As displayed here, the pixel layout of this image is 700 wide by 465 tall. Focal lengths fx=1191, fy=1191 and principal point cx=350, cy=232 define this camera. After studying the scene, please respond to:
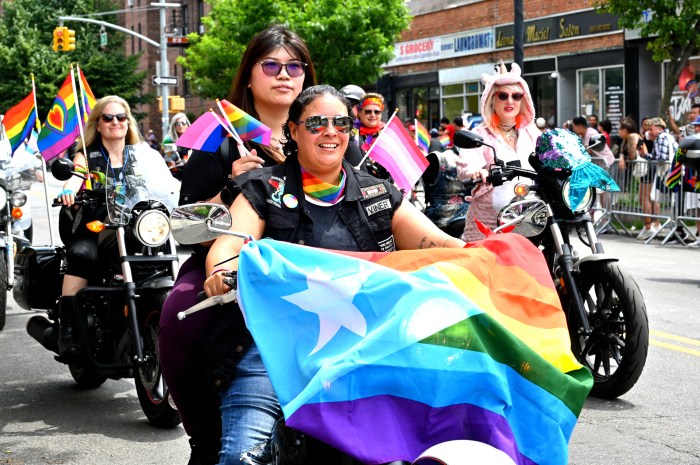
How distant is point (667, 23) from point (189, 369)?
1998 cm

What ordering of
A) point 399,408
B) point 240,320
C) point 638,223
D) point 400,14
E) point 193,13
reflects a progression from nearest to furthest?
point 399,408 < point 240,320 < point 638,223 < point 400,14 < point 193,13

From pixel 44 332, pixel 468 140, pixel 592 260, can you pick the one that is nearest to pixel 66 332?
pixel 44 332

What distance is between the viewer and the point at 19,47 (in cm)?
5797

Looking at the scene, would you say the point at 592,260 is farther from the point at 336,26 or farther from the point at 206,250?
the point at 336,26

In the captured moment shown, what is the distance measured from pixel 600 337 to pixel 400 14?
1249 inches

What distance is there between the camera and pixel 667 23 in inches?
875

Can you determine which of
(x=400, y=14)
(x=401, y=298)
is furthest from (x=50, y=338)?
(x=400, y=14)

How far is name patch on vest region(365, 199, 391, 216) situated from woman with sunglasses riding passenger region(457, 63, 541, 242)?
11.5ft

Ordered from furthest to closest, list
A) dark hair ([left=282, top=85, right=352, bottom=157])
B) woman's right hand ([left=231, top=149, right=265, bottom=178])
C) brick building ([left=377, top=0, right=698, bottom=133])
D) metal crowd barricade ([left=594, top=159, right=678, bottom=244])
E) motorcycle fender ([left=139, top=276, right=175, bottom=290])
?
brick building ([left=377, top=0, right=698, bottom=133])
metal crowd barricade ([left=594, top=159, right=678, bottom=244])
motorcycle fender ([left=139, top=276, right=175, bottom=290])
woman's right hand ([left=231, top=149, right=265, bottom=178])
dark hair ([left=282, top=85, right=352, bottom=157])

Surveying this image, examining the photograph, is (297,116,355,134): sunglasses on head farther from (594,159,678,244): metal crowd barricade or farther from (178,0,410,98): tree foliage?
(178,0,410,98): tree foliage

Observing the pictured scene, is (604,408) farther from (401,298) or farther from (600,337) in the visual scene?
(401,298)

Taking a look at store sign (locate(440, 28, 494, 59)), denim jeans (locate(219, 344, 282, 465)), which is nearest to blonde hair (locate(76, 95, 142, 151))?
denim jeans (locate(219, 344, 282, 465))

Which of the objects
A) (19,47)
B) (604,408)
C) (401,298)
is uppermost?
(19,47)

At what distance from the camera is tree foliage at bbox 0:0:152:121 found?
57531mm
